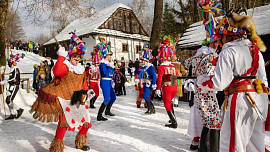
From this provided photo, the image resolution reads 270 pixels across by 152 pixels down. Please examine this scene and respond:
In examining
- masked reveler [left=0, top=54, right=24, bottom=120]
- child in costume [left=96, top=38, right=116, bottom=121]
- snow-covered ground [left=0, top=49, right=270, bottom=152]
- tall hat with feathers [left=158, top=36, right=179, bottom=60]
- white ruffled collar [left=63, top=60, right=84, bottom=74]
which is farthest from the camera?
masked reveler [left=0, top=54, right=24, bottom=120]

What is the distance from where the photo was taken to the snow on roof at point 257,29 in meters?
6.55

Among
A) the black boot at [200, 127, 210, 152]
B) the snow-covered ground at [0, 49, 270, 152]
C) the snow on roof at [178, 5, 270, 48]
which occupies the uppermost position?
the snow on roof at [178, 5, 270, 48]

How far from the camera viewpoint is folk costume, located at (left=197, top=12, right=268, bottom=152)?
7.22ft

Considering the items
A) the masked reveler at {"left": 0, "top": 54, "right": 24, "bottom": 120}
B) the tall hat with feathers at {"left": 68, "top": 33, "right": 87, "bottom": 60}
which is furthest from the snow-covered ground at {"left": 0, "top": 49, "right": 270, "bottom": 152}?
the tall hat with feathers at {"left": 68, "top": 33, "right": 87, "bottom": 60}

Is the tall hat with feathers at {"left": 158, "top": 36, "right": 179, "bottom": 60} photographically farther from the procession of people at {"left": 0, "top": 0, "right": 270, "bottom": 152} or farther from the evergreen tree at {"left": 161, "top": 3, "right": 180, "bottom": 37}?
the evergreen tree at {"left": 161, "top": 3, "right": 180, "bottom": 37}

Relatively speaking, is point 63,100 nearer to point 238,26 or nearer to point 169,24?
point 238,26

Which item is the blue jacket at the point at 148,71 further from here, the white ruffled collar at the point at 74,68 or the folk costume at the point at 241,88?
the folk costume at the point at 241,88

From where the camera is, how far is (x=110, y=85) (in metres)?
6.16

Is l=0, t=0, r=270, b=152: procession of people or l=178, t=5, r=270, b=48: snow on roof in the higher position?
l=178, t=5, r=270, b=48: snow on roof

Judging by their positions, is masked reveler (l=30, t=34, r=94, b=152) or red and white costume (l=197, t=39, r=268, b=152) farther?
masked reveler (l=30, t=34, r=94, b=152)

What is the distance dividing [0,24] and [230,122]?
9206mm

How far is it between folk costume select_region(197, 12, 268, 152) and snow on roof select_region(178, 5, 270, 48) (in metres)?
4.86

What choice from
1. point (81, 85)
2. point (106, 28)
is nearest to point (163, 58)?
point (81, 85)

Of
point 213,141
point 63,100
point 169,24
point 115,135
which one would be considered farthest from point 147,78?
point 169,24
